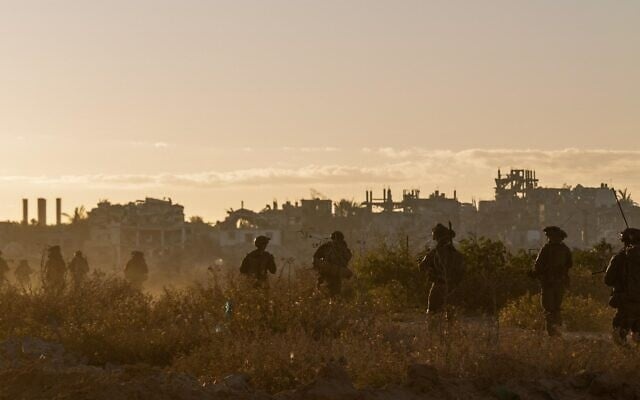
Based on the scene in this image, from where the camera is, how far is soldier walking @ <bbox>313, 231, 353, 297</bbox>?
23031 millimetres

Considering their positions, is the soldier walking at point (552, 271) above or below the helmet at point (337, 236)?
below

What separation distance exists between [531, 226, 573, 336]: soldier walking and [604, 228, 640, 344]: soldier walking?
275 centimetres

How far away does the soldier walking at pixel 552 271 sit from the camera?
18531mm

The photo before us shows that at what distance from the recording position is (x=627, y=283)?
15570 millimetres

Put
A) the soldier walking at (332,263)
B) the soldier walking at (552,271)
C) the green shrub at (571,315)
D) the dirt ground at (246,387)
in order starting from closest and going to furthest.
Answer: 1. the dirt ground at (246,387)
2. the soldier walking at (552,271)
3. the green shrub at (571,315)
4. the soldier walking at (332,263)

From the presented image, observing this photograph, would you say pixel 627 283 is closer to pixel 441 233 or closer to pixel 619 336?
pixel 619 336

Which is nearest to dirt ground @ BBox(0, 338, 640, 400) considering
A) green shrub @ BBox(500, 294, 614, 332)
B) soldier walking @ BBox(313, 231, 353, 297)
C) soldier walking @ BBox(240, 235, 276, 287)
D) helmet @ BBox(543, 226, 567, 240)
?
helmet @ BBox(543, 226, 567, 240)

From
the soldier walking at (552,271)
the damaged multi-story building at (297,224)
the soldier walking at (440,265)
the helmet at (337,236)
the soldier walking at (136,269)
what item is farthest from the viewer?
the damaged multi-story building at (297,224)

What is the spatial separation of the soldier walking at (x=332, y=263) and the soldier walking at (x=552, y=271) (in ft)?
17.6

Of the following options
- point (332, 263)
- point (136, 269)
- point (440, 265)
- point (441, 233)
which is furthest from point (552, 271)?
point (136, 269)

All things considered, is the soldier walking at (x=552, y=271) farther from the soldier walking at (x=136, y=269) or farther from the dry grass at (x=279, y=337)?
the soldier walking at (x=136, y=269)

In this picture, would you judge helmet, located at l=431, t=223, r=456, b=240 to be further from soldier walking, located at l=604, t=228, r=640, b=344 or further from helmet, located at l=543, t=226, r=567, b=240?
soldier walking, located at l=604, t=228, r=640, b=344

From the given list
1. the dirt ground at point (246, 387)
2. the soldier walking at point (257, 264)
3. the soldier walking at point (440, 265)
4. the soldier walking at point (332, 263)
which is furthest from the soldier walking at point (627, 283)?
the soldier walking at point (332, 263)

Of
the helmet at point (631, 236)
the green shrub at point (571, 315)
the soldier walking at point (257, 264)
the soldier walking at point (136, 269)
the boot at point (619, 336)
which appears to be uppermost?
the helmet at point (631, 236)
